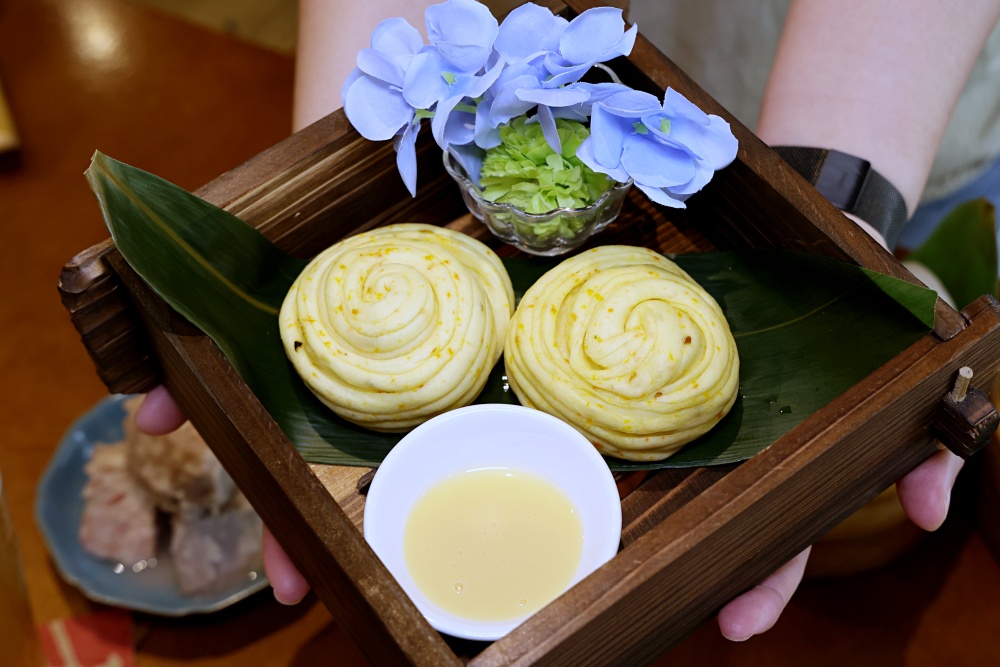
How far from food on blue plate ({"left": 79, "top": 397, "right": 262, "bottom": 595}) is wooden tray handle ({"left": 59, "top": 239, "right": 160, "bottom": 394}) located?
362 millimetres

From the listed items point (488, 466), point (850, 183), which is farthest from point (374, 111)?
point (850, 183)

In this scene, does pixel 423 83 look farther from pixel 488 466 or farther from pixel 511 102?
pixel 488 466

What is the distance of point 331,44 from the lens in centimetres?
167

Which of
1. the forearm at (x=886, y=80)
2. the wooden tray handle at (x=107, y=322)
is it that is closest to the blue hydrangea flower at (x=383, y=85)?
the wooden tray handle at (x=107, y=322)

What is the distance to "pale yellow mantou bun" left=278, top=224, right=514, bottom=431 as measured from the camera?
123 cm

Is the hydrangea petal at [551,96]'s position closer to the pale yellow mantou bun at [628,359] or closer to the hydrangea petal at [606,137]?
the hydrangea petal at [606,137]

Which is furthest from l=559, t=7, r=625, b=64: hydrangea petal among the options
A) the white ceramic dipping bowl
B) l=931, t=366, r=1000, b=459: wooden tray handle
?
l=931, t=366, r=1000, b=459: wooden tray handle

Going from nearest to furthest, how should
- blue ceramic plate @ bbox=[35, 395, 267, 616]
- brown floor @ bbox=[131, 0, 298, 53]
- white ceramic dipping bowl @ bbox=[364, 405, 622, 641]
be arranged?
white ceramic dipping bowl @ bbox=[364, 405, 622, 641] < blue ceramic plate @ bbox=[35, 395, 267, 616] < brown floor @ bbox=[131, 0, 298, 53]

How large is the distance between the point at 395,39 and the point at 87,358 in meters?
1.11

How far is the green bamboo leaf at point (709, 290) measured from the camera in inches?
46.9

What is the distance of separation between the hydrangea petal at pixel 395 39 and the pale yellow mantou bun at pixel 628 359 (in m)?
0.39

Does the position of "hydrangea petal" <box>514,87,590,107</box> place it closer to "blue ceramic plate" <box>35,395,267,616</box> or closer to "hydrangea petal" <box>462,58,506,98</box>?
"hydrangea petal" <box>462,58,506,98</box>

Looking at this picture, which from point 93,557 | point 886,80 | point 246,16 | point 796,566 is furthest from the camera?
point 246,16

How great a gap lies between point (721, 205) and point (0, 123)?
1.68 m
